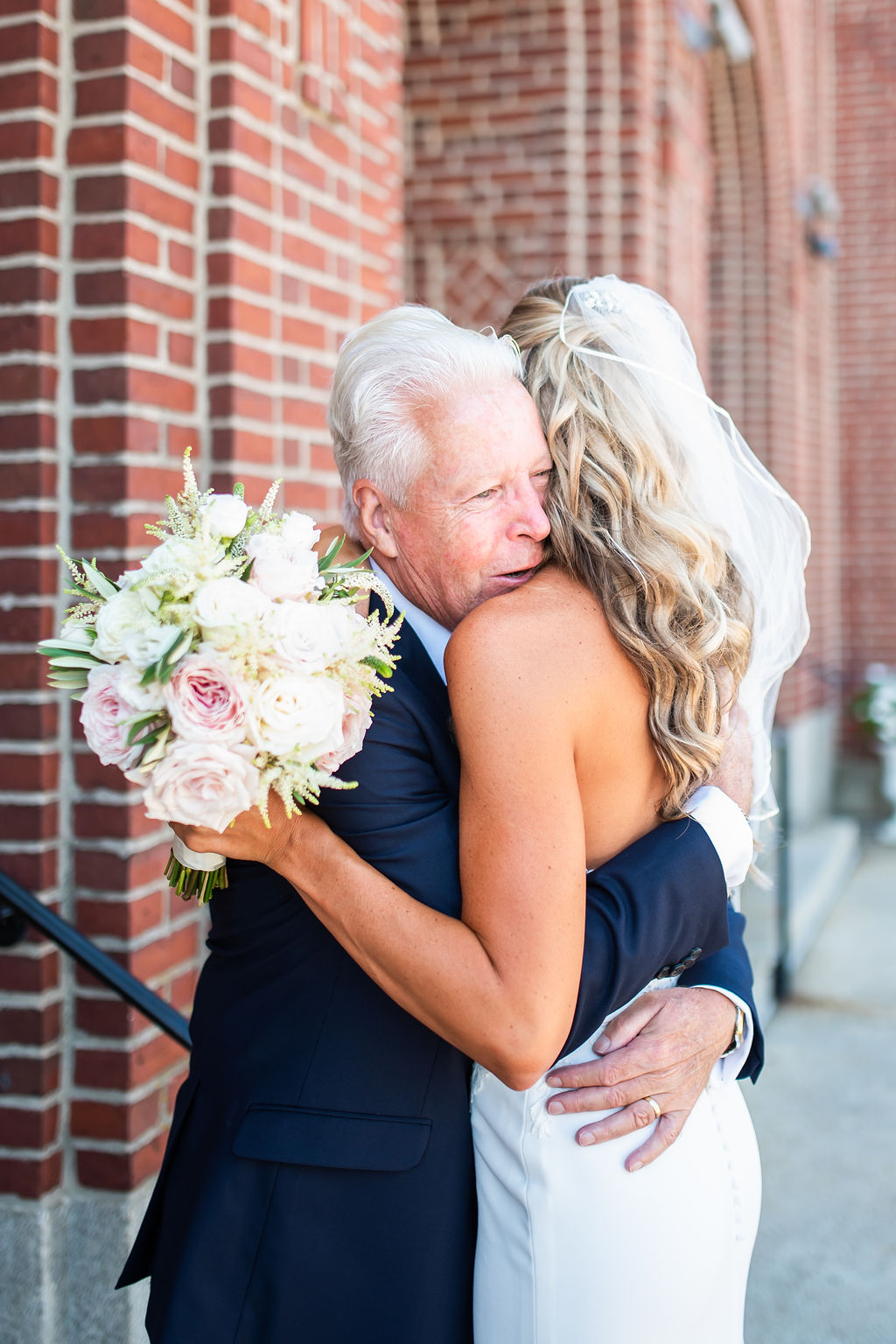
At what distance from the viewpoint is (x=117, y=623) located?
1522mm

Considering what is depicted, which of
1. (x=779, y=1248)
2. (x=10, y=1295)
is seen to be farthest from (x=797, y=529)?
(x=779, y=1248)

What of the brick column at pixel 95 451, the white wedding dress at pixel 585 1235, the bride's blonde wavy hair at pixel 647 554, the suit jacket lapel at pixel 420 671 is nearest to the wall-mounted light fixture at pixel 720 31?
the brick column at pixel 95 451

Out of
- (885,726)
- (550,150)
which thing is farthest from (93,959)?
(885,726)

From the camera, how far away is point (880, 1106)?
5.00m

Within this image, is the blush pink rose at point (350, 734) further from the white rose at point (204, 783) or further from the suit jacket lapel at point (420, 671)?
the suit jacket lapel at point (420, 671)

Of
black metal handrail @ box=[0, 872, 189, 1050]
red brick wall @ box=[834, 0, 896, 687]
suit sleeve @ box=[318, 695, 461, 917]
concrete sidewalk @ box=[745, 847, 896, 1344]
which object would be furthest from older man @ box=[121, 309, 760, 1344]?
red brick wall @ box=[834, 0, 896, 687]

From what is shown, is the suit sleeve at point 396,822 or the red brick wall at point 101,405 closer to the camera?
the suit sleeve at point 396,822

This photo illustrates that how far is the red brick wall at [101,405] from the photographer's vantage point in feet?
8.51

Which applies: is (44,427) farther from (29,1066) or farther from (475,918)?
(475,918)

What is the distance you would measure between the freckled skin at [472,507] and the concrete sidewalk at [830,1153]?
2737 mm

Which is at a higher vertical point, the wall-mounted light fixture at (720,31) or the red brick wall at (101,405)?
the wall-mounted light fixture at (720,31)

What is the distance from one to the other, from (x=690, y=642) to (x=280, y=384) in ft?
5.22

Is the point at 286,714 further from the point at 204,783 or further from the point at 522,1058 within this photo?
the point at 522,1058

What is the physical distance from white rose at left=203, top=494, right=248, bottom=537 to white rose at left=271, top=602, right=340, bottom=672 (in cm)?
13
